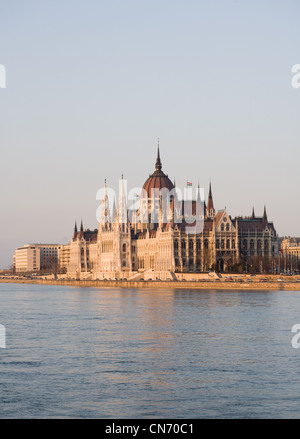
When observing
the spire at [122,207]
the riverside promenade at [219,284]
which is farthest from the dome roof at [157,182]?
the riverside promenade at [219,284]

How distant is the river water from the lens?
26625 millimetres

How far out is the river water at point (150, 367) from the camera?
26.6 meters

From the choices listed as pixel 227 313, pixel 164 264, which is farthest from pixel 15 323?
pixel 164 264

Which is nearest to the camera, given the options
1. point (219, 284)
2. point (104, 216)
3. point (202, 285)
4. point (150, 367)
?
point (150, 367)

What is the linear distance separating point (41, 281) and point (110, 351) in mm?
126126

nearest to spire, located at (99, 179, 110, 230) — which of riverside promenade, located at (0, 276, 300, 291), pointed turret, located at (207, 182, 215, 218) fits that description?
pointed turret, located at (207, 182, 215, 218)

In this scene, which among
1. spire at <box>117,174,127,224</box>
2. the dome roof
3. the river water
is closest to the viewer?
the river water

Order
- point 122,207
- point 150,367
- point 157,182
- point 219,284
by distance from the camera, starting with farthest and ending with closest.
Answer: point 157,182 → point 122,207 → point 219,284 → point 150,367

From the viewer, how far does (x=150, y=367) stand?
110 ft

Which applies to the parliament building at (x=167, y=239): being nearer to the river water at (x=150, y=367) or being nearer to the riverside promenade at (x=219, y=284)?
the riverside promenade at (x=219, y=284)

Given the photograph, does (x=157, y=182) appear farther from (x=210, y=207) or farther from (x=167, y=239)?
(x=167, y=239)

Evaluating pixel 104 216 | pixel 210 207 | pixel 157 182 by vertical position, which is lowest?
pixel 210 207

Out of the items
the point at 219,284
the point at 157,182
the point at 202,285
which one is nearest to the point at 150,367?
the point at 219,284

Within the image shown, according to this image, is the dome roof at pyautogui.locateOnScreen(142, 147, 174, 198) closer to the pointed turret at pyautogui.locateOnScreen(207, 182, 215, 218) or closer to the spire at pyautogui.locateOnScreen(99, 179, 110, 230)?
the spire at pyautogui.locateOnScreen(99, 179, 110, 230)
